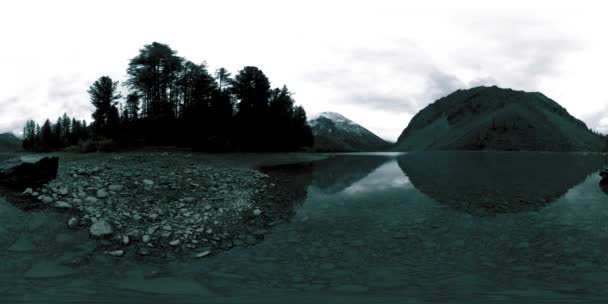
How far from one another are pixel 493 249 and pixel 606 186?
14574 millimetres

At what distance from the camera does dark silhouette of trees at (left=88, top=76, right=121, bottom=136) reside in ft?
174

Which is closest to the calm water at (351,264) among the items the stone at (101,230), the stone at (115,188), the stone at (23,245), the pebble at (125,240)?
the stone at (23,245)

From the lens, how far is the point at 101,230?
7.81 metres

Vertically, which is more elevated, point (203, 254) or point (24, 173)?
point (24, 173)

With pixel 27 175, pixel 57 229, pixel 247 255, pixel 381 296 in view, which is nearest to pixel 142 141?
pixel 27 175

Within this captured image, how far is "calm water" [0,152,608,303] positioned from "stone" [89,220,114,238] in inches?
11.4

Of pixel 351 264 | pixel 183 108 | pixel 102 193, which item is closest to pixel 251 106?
pixel 183 108

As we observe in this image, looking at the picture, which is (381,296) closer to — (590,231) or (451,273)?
(451,273)

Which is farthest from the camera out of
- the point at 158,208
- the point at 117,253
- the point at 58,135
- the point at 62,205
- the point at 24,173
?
the point at 58,135

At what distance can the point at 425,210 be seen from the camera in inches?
448

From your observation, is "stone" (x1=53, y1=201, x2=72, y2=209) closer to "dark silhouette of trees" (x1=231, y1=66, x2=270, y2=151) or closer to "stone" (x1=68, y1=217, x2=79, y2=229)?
"stone" (x1=68, y1=217, x2=79, y2=229)

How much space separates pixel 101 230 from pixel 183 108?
161 ft

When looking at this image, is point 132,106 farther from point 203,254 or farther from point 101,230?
point 203,254

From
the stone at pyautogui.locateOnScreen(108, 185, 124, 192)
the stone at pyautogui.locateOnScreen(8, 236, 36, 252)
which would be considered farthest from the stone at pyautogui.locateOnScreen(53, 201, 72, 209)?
the stone at pyautogui.locateOnScreen(108, 185, 124, 192)
